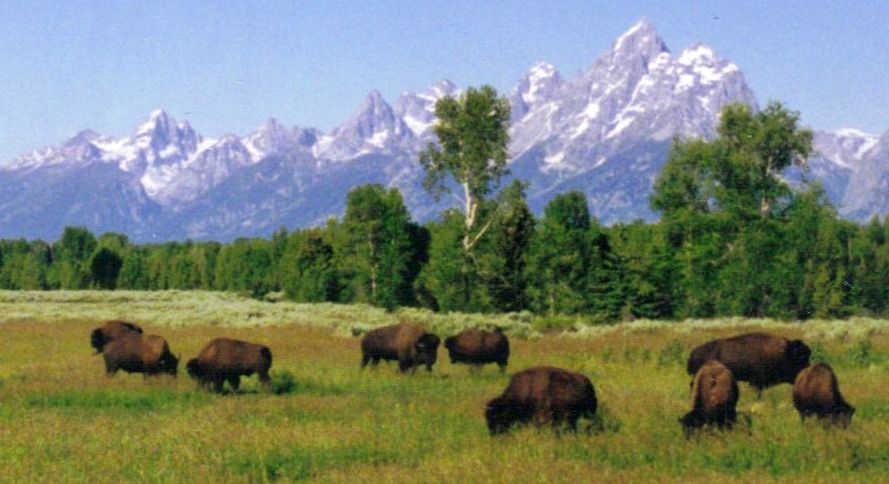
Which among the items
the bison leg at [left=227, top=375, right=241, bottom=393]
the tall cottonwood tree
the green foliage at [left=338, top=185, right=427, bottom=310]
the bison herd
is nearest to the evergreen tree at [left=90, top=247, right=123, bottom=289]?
the green foliage at [left=338, top=185, right=427, bottom=310]

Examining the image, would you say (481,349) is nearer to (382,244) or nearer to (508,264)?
(508,264)

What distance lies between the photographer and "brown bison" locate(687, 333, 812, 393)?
19.0m

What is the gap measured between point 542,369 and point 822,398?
4496 millimetres

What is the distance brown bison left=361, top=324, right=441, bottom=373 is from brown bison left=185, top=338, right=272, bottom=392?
512cm

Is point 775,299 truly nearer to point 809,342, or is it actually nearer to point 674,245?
point 674,245

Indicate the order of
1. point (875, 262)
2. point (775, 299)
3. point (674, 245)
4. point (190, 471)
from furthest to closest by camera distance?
1. point (875, 262)
2. point (674, 245)
3. point (775, 299)
4. point (190, 471)

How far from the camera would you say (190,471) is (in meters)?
12.3

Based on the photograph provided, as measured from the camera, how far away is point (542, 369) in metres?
14.8

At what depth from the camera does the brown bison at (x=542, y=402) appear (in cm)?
1441

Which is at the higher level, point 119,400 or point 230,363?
point 230,363

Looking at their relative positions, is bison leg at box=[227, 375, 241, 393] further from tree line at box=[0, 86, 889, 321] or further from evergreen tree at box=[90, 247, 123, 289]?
evergreen tree at box=[90, 247, 123, 289]

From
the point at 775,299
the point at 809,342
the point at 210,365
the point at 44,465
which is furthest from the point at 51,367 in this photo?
the point at 775,299

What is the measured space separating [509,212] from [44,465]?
4881cm

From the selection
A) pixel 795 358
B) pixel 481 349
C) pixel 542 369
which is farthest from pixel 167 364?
pixel 795 358
